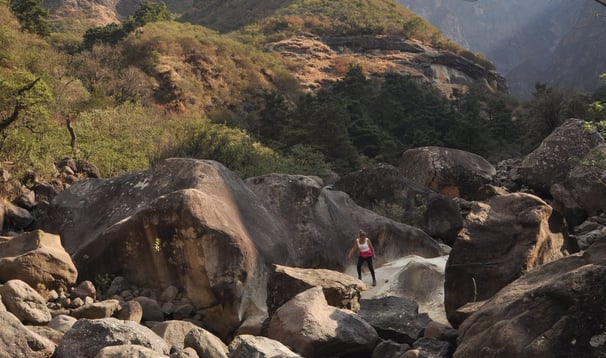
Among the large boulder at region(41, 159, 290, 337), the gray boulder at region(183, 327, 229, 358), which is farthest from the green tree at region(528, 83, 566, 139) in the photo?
the gray boulder at region(183, 327, 229, 358)

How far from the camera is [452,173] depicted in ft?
74.2

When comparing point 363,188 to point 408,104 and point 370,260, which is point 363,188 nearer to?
point 370,260

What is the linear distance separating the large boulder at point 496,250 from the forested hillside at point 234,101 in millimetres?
9365

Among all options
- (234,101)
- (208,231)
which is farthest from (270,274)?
(234,101)

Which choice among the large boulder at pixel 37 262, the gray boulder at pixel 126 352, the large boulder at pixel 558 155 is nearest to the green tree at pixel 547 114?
the large boulder at pixel 558 155

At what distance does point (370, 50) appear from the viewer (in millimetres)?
61094

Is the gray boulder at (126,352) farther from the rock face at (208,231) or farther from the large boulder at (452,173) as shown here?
the large boulder at (452,173)

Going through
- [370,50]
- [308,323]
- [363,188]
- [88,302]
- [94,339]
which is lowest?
[88,302]

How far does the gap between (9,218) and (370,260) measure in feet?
23.3

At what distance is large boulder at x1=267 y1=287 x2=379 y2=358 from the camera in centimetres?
786

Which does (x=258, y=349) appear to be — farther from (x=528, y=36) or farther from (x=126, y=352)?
(x=528, y=36)

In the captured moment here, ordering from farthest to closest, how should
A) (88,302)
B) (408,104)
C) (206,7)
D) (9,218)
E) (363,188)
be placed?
1. (206,7)
2. (408,104)
3. (363,188)
4. (9,218)
5. (88,302)

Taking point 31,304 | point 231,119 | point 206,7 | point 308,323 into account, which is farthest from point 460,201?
point 206,7

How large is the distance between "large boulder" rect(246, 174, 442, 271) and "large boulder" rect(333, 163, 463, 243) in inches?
77.8
